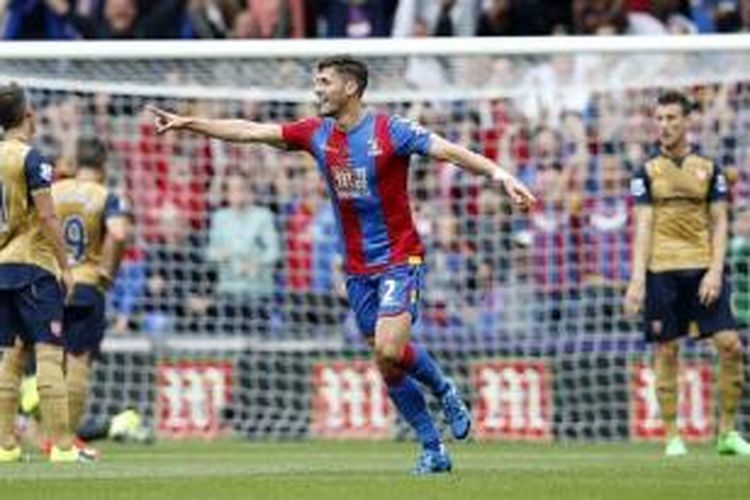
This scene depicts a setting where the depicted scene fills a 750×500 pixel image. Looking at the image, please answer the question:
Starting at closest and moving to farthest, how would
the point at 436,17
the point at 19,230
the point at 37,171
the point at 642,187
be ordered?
the point at 37,171, the point at 19,230, the point at 642,187, the point at 436,17

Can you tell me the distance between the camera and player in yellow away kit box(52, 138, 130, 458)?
16.8m

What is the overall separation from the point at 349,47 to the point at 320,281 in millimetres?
3389

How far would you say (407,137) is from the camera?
544 inches

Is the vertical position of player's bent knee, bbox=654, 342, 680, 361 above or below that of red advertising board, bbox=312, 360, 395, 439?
above

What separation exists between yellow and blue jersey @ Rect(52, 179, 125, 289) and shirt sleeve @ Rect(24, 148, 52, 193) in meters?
1.68

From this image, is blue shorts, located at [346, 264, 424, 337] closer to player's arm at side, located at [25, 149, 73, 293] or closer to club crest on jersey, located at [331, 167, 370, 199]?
club crest on jersey, located at [331, 167, 370, 199]

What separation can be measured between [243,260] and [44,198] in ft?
20.0

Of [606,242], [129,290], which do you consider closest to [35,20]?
[129,290]

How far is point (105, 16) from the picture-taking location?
24531mm

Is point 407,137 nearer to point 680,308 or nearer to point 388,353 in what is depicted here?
point 388,353

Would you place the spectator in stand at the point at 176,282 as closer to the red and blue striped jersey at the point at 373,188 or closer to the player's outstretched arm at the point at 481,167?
the red and blue striped jersey at the point at 373,188

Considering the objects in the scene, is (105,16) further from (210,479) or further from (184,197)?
(210,479)

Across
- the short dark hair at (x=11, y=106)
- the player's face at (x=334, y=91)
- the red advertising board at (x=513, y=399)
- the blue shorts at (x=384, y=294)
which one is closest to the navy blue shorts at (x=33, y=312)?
the short dark hair at (x=11, y=106)

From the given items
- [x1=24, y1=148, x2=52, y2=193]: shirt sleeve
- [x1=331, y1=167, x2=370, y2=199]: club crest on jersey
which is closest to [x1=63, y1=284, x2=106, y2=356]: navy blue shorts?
[x1=24, y1=148, x2=52, y2=193]: shirt sleeve
